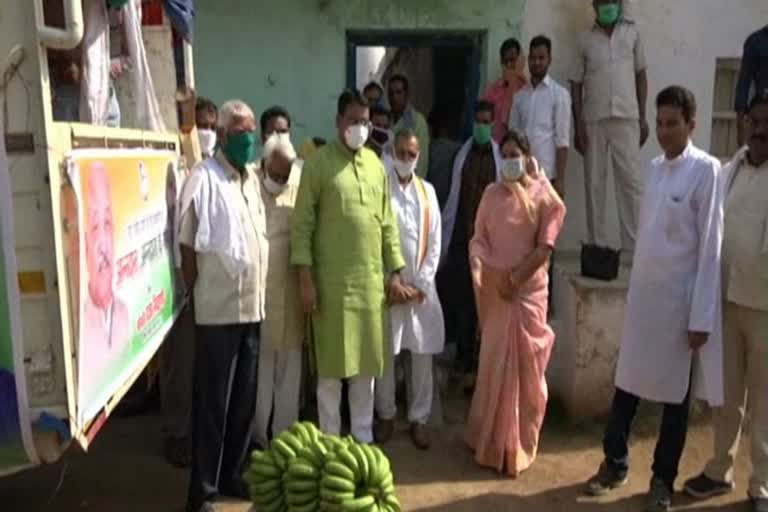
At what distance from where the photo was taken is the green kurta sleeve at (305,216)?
14.6 feet

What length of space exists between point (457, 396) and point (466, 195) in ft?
4.85

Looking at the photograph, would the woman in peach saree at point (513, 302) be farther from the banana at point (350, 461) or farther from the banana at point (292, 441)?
the banana at point (350, 461)

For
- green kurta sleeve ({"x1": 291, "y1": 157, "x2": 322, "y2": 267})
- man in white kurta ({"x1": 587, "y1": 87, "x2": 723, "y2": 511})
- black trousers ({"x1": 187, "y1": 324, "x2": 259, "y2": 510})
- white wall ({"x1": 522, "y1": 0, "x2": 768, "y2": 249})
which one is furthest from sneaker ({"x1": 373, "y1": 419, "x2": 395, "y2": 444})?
white wall ({"x1": 522, "y1": 0, "x2": 768, "y2": 249})

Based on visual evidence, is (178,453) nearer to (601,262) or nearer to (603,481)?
(603,481)

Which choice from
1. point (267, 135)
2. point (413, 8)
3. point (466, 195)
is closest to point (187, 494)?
point (267, 135)

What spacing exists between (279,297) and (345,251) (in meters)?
0.47

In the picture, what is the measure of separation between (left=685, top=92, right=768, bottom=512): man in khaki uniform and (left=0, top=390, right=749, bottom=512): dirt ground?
0.24m

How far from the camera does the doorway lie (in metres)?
6.80

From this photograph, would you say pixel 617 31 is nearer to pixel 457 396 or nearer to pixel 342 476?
pixel 457 396

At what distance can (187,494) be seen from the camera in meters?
4.46

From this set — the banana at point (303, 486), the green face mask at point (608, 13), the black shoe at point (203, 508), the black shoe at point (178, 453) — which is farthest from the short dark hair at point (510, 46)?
the banana at point (303, 486)

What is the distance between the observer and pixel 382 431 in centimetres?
519

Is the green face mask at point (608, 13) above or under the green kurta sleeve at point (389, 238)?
above

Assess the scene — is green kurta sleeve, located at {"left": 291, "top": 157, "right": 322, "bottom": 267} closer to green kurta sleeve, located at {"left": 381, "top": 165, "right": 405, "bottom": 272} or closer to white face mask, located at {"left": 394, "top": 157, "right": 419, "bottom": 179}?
green kurta sleeve, located at {"left": 381, "top": 165, "right": 405, "bottom": 272}
